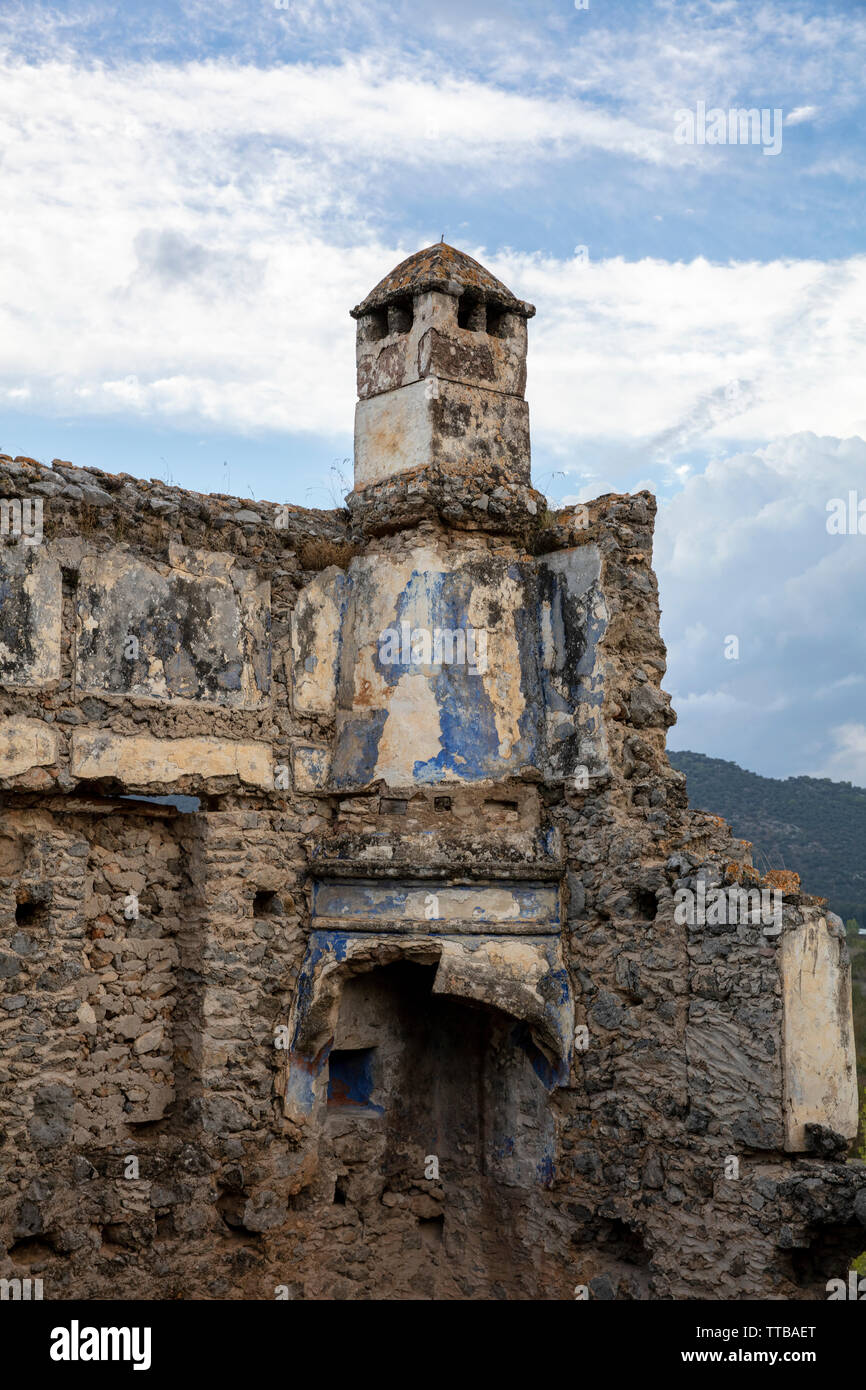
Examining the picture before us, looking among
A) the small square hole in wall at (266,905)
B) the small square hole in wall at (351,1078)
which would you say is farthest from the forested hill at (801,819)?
the small square hole in wall at (266,905)

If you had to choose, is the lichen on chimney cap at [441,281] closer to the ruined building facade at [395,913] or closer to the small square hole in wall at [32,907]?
the ruined building facade at [395,913]

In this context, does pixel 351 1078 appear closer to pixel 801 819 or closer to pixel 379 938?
pixel 379 938

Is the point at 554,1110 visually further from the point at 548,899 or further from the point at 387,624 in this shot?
the point at 387,624

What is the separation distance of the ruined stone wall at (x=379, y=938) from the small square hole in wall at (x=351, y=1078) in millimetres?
38

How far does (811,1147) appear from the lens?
8977mm

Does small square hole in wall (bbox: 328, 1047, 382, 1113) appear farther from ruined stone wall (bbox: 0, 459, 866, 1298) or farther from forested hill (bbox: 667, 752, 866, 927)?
forested hill (bbox: 667, 752, 866, 927)

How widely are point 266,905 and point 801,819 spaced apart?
26441mm

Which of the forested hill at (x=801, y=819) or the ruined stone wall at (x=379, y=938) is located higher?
the forested hill at (x=801, y=819)

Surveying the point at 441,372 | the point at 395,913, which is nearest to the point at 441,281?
the point at 441,372

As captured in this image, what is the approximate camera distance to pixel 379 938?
10.2 m

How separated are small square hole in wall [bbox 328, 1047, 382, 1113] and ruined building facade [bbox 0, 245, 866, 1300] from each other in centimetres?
3

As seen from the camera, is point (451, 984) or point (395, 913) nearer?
point (451, 984)

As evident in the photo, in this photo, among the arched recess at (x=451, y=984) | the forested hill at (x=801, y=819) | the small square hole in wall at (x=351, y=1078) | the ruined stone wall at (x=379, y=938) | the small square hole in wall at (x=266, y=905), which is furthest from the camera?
the forested hill at (x=801, y=819)

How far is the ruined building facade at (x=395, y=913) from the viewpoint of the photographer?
922 cm
